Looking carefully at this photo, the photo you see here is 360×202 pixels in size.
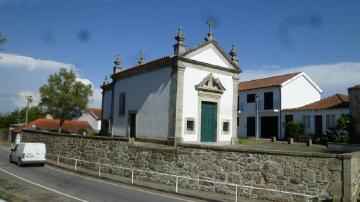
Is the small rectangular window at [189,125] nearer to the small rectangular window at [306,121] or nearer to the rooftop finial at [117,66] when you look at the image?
the rooftop finial at [117,66]

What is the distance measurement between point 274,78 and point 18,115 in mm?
67798

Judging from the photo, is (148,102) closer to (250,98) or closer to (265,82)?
(250,98)

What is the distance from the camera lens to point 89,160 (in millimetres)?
22359

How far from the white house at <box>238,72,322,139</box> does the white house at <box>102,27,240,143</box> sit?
15.2 m

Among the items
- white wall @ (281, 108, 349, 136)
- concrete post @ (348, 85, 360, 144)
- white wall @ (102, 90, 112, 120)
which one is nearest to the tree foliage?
white wall @ (102, 90, 112, 120)

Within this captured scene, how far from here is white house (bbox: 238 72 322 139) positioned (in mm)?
37594

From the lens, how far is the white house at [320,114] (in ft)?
105

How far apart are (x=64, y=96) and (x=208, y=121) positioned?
3198 cm

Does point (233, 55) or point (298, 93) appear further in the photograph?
point (298, 93)

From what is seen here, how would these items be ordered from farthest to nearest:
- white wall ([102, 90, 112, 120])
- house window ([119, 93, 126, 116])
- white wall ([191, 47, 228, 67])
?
white wall ([102, 90, 112, 120]) → house window ([119, 93, 126, 116]) → white wall ([191, 47, 228, 67])

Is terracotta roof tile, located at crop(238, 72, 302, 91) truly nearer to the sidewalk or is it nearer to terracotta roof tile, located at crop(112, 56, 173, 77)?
terracotta roof tile, located at crop(112, 56, 173, 77)

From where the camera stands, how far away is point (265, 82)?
135 feet

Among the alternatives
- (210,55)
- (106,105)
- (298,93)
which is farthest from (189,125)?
(298,93)

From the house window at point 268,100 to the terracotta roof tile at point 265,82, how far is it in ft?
3.46
